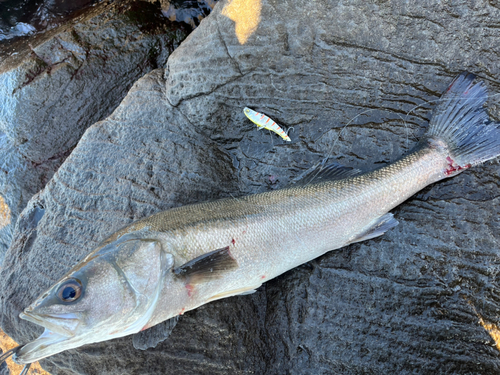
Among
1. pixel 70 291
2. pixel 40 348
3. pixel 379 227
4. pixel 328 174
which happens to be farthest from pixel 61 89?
pixel 379 227

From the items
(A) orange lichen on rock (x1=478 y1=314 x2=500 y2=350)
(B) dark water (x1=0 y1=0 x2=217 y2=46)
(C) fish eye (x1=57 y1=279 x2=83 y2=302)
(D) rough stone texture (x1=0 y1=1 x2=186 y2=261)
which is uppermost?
(B) dark water (x1=0 y1=0 x2=217 y2=46)

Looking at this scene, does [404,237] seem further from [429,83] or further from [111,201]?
[111,201]

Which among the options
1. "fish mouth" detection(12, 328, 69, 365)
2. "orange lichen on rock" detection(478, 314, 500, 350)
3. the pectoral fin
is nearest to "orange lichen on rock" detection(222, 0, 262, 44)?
the pectoral fin

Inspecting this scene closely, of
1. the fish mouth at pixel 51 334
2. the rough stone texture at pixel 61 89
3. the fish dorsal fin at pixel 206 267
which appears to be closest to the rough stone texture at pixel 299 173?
the fish dorsal fin at pixel 206 267

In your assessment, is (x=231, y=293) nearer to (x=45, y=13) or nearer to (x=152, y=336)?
(x=152, y=336)

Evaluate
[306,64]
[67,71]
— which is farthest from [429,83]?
[67,71]

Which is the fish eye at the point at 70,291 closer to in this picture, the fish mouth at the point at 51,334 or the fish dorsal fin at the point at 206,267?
the fish mouth at the point at 51,334

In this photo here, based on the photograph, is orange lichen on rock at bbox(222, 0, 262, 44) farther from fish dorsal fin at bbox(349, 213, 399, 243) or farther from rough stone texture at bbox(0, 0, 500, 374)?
fish dorsal fin at bbox(349, 213, 399, 243)

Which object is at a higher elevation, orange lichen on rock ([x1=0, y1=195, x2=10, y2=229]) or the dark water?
the dark water
